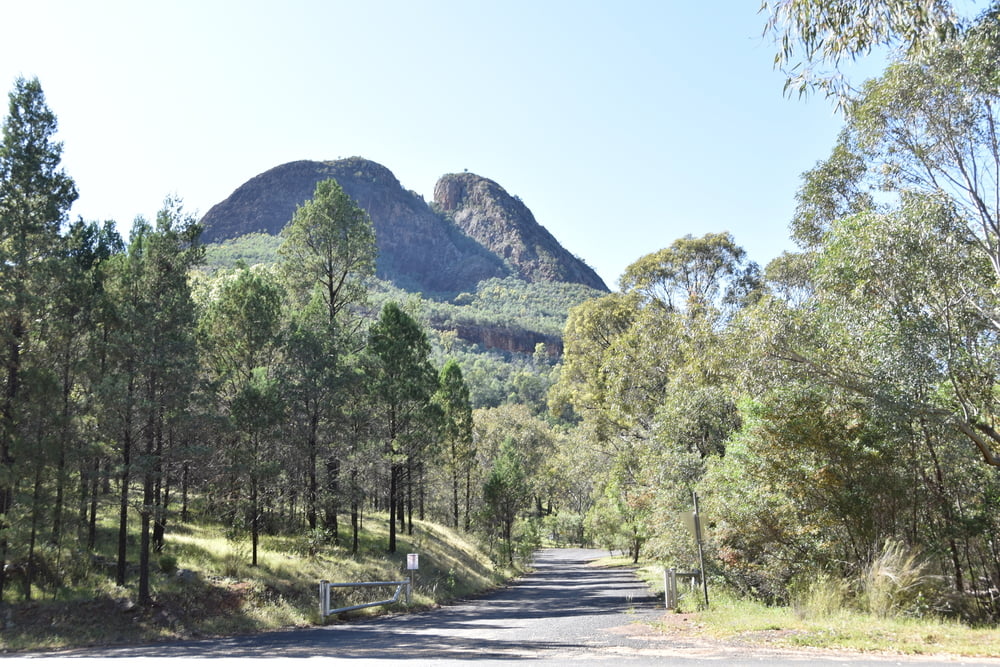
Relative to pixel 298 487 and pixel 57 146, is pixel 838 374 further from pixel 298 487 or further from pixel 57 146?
pixel 57 146

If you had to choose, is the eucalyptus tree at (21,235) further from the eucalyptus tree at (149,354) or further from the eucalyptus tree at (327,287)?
the eucalyptus tree at (327,287)

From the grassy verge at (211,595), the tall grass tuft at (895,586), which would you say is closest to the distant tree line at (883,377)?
the tall grass tuft at (895,586)

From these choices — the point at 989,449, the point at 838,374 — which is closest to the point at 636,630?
the point at 838,374

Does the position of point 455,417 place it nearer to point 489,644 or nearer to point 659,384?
point 659,384

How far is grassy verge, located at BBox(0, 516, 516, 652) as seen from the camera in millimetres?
15531

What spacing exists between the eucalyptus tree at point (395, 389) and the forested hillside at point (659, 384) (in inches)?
A: 5.0

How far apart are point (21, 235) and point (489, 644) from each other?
683 inches

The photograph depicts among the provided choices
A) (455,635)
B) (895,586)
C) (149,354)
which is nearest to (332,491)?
(149,354)

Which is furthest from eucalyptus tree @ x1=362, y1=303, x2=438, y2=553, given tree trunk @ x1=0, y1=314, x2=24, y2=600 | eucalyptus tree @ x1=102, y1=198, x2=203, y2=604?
tree trunk @ x1=0, y1=314, x2=24, y2=600

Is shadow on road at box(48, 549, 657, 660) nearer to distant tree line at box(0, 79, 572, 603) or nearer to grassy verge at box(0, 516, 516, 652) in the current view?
grassy verge at box(0, 516, 516, 652)

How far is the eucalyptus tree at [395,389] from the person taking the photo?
26.7 metres

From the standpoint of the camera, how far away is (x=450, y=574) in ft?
87.7

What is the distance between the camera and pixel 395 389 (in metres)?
26.8

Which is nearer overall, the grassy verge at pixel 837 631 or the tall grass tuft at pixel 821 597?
the grassy verge at pixel 837 631
